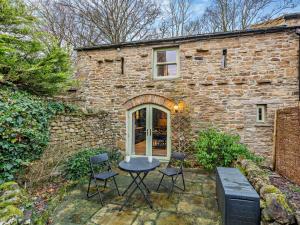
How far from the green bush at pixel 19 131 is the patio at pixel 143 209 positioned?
1223 millimetres

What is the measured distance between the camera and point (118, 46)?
274 inches

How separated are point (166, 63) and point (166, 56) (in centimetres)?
29

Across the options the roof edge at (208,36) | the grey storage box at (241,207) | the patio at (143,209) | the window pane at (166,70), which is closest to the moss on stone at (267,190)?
the grey storage box at (241,207)

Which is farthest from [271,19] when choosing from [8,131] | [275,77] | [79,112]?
[8,131]

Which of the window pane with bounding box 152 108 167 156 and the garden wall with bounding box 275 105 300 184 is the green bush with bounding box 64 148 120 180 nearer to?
the window pane with bounding box 152 108 167 156

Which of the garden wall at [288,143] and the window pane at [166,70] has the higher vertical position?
the window pane at [166,70]

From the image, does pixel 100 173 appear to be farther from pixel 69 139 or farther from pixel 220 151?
pixel 220 151

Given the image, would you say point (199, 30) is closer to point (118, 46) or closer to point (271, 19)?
point (271, 19)

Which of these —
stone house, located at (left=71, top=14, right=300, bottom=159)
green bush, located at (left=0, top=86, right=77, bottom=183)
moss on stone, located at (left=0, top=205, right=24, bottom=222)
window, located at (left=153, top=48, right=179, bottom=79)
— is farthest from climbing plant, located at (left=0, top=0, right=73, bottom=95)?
moss on stone, located at (left=0, top=205, right=24, bottom=222)

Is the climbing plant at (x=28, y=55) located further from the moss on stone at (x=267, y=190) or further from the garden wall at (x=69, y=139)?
the moss on stone at (x=267, y=190)

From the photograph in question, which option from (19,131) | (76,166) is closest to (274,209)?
(76,166)

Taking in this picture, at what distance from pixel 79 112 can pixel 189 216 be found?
4.39 meters

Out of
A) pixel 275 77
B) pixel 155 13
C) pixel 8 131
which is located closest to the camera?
pixel 8 131

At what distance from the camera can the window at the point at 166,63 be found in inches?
259
